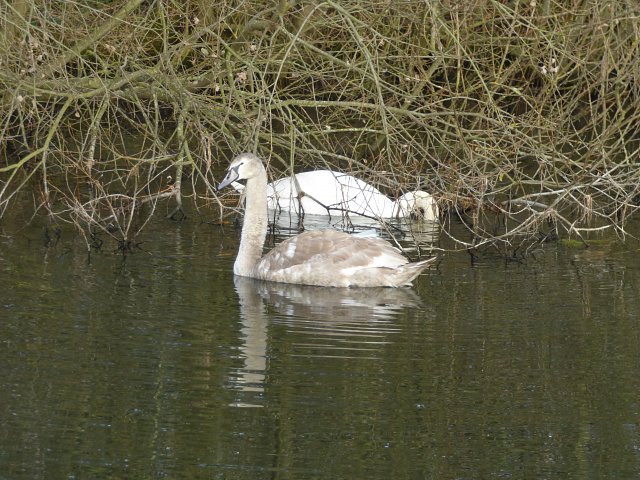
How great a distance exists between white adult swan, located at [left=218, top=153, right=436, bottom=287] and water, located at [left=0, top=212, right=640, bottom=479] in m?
0.13

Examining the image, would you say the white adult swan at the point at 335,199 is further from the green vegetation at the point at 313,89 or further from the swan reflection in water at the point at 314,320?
the swan reflection in water at the point at 314,320

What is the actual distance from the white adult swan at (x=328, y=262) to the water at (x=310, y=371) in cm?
13

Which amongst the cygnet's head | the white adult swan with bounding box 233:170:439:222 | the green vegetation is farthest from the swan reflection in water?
the white adult swan with bounding box 233:170:439:222

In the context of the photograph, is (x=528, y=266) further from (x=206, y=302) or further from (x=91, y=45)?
(x=91, y=45)

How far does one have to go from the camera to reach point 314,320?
30.6 feet

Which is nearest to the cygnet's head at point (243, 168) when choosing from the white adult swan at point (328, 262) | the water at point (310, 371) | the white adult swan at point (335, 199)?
the white adult swan at point (328, 262)

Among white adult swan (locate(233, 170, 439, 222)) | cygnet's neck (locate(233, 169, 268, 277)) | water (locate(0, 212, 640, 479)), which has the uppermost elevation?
white adult swan (locate(233, 170, 439, 222))

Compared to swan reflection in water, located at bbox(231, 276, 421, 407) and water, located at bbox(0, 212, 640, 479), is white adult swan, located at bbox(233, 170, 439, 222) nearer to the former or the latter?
→ water, located at bbox(0, 212, 640, 479)

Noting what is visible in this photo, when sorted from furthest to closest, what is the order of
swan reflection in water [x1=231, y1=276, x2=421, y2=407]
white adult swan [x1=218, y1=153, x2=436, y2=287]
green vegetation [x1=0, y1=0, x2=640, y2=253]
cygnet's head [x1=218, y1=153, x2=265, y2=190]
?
1. green vegetation [x1=0, y1=0, x2=640, y2=253]
2. cygnet's head [x1=218, y1=153, x2=265, y2=190]
3. white adult swan [x1=218, y1=153, x2=436, y2=287]
4. swan reflection in water [x1=231, y1=276, x2=421, y2=407]

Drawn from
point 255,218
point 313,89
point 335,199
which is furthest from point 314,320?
point 335,199

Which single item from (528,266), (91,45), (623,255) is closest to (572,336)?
(528,266)

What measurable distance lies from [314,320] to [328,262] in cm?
141

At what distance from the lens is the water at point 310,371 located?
645cm

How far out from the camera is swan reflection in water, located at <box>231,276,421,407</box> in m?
8.06
